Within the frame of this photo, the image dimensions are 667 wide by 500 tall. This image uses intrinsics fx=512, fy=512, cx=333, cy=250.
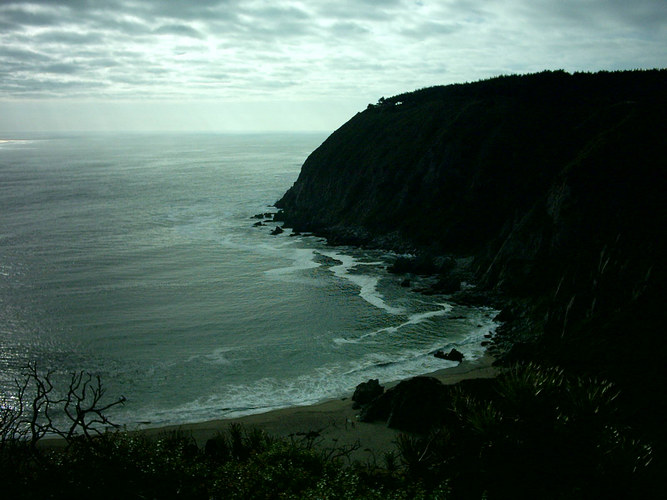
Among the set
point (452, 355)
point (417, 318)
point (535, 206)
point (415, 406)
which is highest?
point (535, 206)

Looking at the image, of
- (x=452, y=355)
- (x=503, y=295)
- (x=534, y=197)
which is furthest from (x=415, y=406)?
(x=534, y=197)

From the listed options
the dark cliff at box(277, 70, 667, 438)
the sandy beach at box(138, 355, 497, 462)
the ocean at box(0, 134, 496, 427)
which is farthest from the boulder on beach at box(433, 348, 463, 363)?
the sandy beach at box(138, 355, 497, 462)

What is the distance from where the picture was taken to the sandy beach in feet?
72.4

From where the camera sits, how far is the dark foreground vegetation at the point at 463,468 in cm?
1309

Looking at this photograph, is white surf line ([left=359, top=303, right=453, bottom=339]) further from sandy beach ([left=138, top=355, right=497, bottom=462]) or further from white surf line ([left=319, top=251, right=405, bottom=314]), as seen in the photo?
sandy beach ([left=138, top=355, right=497, bottom=462])

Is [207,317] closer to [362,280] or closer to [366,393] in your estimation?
[362,280]

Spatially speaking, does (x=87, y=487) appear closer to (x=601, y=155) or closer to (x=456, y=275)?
Result: (x=456, y=275)

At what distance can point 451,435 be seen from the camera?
1603cm

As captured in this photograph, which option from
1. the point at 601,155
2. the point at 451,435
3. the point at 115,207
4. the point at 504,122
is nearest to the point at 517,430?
the point at 451,435

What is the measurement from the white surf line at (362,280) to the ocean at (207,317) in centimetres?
19

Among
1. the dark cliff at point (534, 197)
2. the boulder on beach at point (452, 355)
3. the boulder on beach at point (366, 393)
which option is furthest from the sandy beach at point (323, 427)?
the dark cliff at point (534, 197)

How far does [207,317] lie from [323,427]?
61.1 feet

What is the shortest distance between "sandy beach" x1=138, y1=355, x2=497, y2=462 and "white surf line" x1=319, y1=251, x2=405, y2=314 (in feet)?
48.9

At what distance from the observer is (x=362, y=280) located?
50.5 meters
